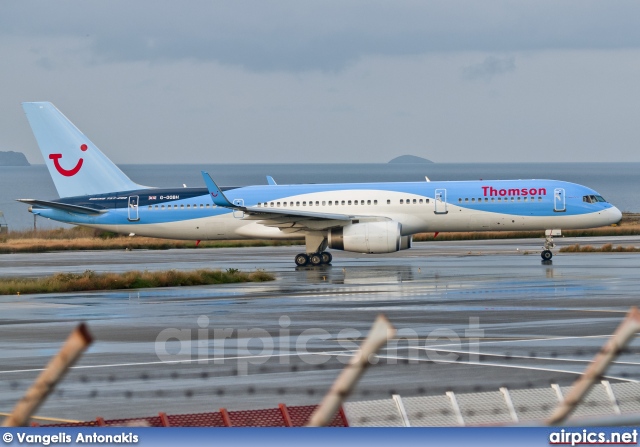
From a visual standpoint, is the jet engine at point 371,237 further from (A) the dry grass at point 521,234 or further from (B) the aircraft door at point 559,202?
(A) the dry grass at point 521,234

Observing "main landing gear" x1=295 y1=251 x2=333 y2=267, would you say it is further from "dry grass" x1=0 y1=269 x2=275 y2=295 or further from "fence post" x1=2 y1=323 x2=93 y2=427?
"fence post" x1=2 y1=323 x2=93 y2=427

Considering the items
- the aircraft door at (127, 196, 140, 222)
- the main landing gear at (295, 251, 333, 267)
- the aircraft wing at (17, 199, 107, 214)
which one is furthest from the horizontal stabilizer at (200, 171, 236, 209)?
the aircraft wing at (17, 199, 107, 214)

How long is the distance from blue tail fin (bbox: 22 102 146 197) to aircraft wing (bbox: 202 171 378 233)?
6781mm

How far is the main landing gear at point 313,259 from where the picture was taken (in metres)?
43.0

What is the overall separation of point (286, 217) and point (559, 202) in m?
11.8

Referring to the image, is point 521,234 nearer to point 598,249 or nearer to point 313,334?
point 598,249

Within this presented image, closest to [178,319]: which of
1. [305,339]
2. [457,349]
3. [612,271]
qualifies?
[305,339]

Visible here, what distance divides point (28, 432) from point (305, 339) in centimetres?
1508

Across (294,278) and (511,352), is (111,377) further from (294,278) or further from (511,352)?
→ (294,278)

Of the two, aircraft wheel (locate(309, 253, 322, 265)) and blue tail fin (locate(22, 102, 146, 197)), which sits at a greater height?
blue tail fin (locate(22, 102, 146, 197))

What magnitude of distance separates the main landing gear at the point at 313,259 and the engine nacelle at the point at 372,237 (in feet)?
5.20

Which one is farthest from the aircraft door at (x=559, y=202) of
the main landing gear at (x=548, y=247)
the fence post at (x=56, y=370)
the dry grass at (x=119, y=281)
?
the fence post at (x=56, y=370)

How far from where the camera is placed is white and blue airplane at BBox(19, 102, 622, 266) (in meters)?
42.8

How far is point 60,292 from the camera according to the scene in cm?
3316
